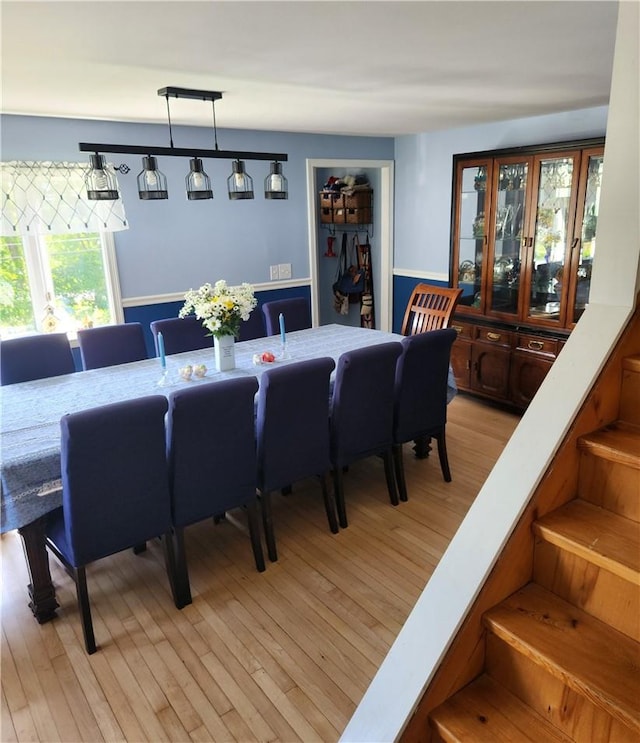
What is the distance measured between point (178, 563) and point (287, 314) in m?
2.40

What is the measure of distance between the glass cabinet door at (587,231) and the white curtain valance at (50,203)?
125 inches

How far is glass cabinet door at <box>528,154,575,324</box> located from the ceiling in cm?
44

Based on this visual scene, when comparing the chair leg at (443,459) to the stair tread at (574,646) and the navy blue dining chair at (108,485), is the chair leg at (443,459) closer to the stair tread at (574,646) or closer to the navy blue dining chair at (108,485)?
the navy blue dining chair at (108,485)

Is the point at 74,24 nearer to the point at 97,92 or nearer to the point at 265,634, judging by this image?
the point at 97,92

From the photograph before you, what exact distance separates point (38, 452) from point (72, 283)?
2.25 m

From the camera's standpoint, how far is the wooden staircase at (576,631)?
117cm

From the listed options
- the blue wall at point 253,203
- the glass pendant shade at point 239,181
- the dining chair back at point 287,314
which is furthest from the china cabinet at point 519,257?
the glass pendant shade at point 239,181

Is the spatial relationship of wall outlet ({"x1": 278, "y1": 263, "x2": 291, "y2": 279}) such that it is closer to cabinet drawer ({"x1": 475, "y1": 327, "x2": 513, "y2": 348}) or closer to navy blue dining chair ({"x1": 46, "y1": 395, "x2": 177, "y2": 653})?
cabinet drawer ({"x1": 475, "y1": 327, "x2": 513, "y2": 348})

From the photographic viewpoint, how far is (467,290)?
4738 mm

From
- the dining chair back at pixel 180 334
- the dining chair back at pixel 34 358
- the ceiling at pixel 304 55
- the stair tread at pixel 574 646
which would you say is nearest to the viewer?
the stair tread at pixel 574 646

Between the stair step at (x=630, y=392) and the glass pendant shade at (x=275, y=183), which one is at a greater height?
the glass pendant shade at (x=275, y=183)

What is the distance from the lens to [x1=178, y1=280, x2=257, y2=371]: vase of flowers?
319 cm

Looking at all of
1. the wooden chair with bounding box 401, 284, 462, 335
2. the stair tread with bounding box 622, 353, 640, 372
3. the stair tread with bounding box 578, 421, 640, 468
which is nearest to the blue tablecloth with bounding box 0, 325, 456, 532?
the wooden chair with bounding box 401, 284, 462, 335

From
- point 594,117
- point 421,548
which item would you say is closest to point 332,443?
point 421,548
